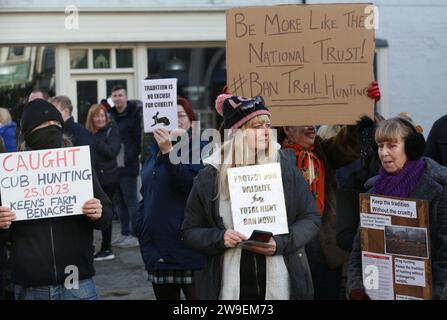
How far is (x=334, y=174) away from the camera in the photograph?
531 cm

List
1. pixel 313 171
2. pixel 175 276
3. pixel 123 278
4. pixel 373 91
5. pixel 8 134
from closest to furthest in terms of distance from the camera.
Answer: pixel 313 171 → pixel 175 276 → pixel 373 91 → pixel 123 278 → pixel 8 134

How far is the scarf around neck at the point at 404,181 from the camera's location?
12.9 feet

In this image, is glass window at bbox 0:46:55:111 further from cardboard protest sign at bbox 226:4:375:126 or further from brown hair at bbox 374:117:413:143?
brown hair at bbox 374:117:413:143

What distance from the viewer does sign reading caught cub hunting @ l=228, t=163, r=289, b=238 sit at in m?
3.96

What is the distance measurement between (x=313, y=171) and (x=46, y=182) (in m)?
1.68

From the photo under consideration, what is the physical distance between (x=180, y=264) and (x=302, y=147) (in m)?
1.11

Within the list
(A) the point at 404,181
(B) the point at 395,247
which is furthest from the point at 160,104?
(B) the point at 395,247

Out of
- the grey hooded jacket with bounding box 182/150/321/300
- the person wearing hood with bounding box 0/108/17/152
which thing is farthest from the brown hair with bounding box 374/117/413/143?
the person wearing hood with bounding box 0/108/17/152

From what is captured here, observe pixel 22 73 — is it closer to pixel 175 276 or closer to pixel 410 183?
pixel 175 276

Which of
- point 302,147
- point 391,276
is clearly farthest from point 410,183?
point 302,147

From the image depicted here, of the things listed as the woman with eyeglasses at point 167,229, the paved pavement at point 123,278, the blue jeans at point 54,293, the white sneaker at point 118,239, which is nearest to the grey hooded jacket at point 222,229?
the blue jeans at point 54,293

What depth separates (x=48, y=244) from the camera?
4.32 m
